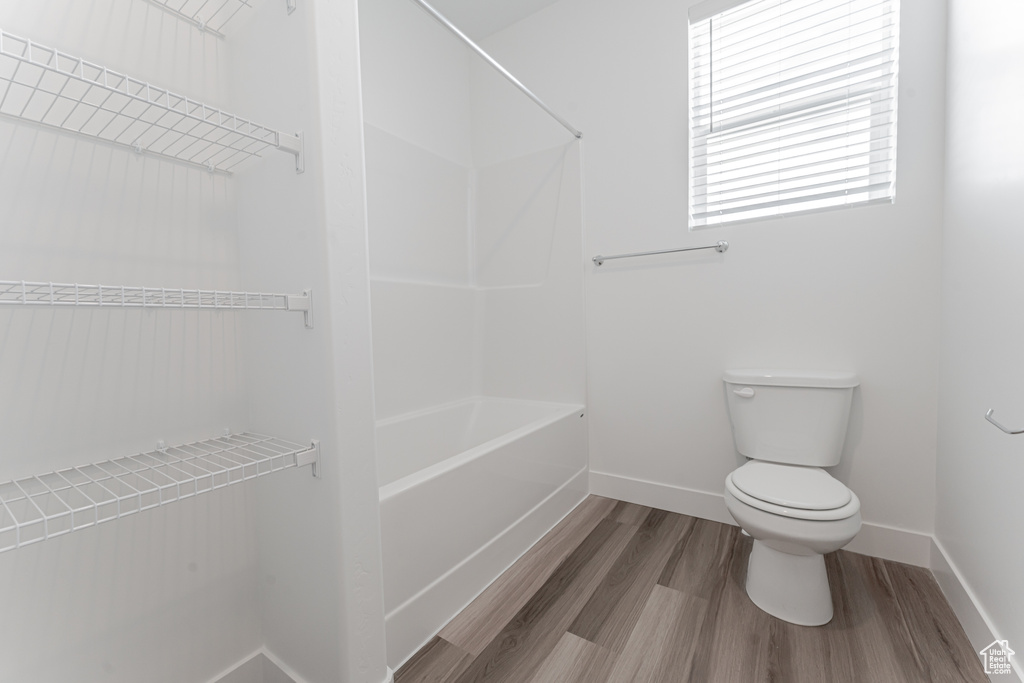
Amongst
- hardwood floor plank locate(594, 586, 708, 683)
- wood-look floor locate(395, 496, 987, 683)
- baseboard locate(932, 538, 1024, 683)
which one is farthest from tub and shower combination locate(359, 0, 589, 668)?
baseboard locate(932, 538, 1024, 683)

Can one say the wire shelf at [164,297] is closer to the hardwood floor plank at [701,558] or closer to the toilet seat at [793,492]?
the toilet seat at [793,492]

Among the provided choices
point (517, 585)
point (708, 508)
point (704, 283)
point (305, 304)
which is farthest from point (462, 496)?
point (704, 283)

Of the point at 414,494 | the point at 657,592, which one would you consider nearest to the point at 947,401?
the point at 657,592

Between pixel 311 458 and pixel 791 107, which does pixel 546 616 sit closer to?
pixel 311 458

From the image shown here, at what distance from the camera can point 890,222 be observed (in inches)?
63.4

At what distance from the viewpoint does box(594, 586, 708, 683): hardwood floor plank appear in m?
1.19

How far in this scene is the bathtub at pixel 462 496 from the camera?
1249 millimetres

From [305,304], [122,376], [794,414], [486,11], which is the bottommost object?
[794,414]

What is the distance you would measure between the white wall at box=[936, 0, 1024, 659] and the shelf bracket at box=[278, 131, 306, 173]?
158 centimetres

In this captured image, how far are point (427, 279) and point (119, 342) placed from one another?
4.82 feet

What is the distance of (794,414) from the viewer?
164 centimetres

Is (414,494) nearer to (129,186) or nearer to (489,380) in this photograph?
(129,186)

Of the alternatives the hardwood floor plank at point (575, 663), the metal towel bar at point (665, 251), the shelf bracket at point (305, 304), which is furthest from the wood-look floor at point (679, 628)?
the metal towel bar at point (665, 251)

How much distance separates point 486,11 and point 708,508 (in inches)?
107
